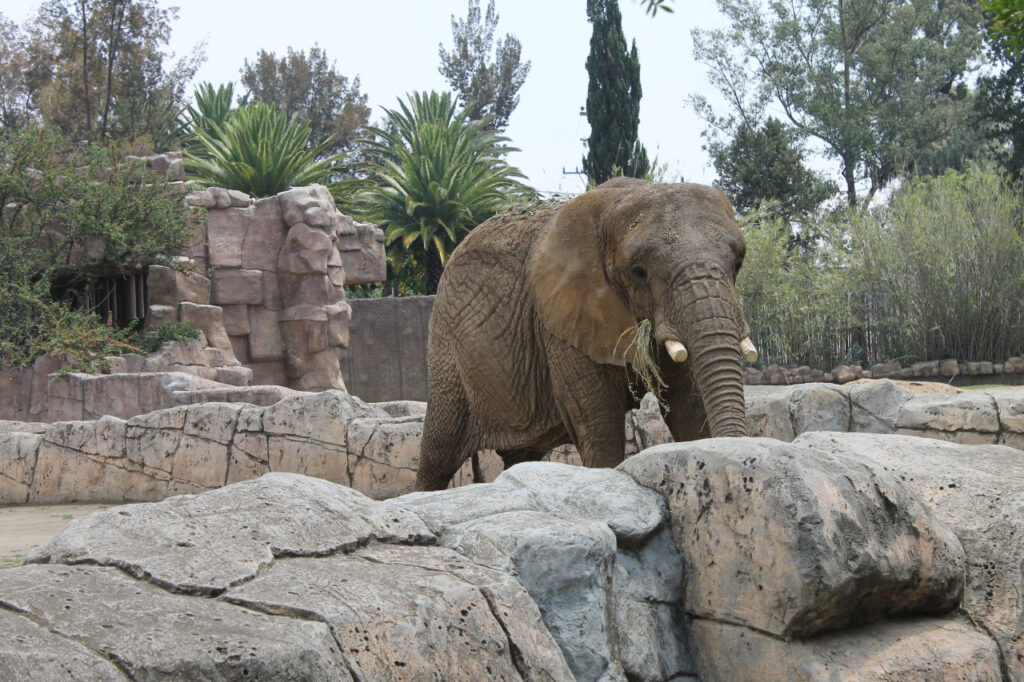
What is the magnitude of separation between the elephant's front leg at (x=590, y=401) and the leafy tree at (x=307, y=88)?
38038mm

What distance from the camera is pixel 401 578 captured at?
2.58 m

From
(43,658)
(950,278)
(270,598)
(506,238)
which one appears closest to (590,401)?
(506,238)

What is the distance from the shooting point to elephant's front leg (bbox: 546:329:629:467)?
5195 millimetres

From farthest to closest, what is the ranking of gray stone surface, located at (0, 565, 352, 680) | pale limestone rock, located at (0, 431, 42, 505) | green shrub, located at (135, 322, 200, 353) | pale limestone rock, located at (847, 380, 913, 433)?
green shrub, located at (135, 322, 200, 353)
pale limestone rock, located at (0, 431, 42, 505)
pale limestone rock, located at (847, 380, 913, 433)
gray stone surface, located at (0, 565, 352, 680)

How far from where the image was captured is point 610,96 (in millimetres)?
27266

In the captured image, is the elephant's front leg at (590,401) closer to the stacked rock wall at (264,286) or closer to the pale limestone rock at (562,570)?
the pale limestone rock at (562,570)

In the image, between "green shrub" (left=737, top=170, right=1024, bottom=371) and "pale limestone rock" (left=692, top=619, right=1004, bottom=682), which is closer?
"pale limestone rock" (left=692, top=619, right=1004, bottom=682)

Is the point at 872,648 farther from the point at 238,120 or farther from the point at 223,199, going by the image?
the point at 238,120

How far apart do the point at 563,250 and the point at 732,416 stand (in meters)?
1.32

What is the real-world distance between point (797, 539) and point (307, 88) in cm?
4248

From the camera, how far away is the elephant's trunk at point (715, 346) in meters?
4.45

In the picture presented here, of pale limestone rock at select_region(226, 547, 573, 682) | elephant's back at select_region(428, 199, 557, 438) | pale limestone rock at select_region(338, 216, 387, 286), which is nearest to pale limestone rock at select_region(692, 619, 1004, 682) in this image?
pale limestone rock at select_region(226, 547, 573, 682)

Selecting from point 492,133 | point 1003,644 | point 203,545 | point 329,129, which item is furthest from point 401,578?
point 329,129

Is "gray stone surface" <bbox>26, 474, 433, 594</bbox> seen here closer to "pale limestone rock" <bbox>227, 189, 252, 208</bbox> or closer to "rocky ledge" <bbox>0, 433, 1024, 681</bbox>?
"rocky ledge" <bbox>0, 433, 1024, 681</bbox>
